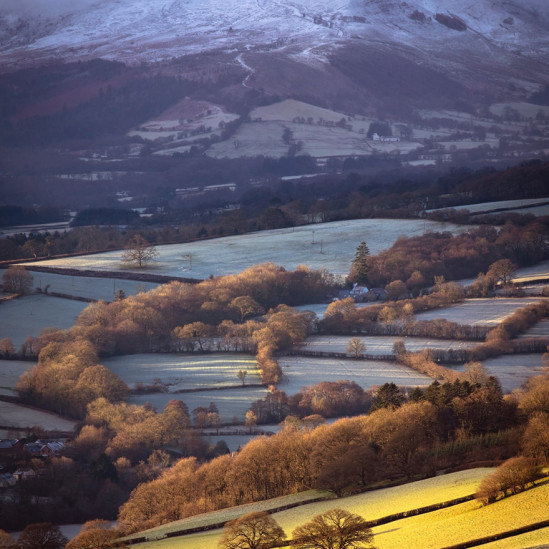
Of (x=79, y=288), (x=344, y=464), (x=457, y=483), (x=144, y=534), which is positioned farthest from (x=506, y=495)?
(x=79, y=288)

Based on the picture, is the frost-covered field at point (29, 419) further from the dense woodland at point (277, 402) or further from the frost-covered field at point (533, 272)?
the frost-covered field at point (533, 272)

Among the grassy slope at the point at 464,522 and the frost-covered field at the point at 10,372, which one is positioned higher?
the grassy slope at the point at 464,522

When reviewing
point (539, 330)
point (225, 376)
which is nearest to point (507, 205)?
point (539, 330)

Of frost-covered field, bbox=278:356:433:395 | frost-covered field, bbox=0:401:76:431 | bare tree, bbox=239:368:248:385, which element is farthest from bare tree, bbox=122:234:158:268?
frost-covered field, bbox=0:401:76:431

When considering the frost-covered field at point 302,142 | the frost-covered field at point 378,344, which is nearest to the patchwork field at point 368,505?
the frost-covered field at point 378,344

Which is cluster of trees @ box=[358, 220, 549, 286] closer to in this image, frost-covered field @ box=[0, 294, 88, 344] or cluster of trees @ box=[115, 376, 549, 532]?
frost-covered field @ box=[0, 294, 88, 344]

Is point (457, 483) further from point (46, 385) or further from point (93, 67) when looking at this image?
point (93, 67)
